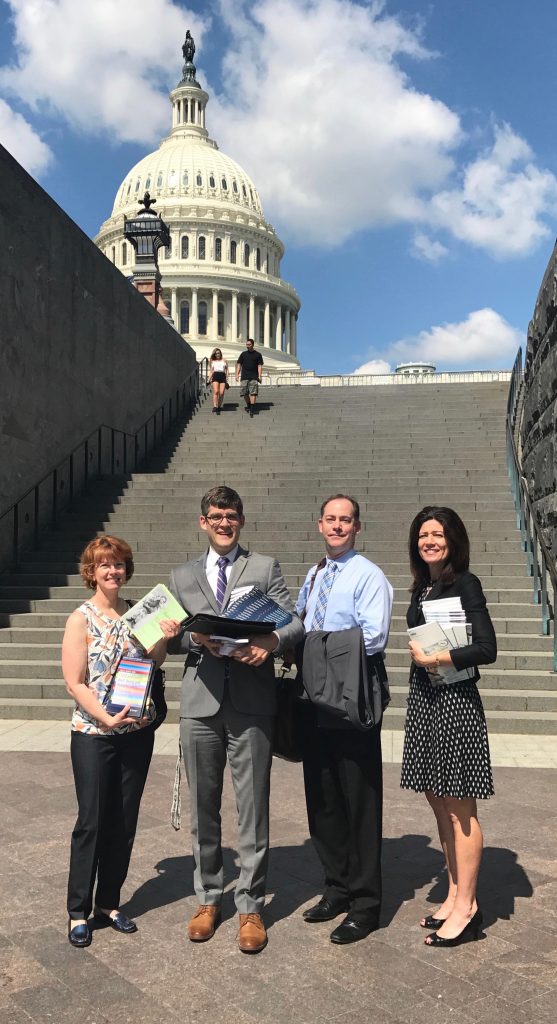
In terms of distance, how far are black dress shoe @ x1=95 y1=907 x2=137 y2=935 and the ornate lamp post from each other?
2249 cm

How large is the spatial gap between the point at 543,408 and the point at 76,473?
805cm

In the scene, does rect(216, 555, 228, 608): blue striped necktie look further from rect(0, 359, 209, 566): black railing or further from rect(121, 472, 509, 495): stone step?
rect(121, 472, 509, 495): stone step

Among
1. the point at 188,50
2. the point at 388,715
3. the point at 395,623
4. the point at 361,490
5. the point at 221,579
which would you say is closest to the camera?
the point at 221,579

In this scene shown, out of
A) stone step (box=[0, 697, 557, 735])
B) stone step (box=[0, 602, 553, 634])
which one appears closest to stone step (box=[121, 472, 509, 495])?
stone step (box=[0, 602, 553, 634])

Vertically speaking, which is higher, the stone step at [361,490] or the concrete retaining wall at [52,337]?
the concrete retaining wall at [52,337]

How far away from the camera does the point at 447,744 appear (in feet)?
12.8

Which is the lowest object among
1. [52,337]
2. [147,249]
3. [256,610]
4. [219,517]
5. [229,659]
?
[229,659]

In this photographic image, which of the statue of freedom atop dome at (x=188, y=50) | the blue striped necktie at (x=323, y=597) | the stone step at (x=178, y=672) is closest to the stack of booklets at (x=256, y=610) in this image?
the blue striped necktie at (x=323, y=597)

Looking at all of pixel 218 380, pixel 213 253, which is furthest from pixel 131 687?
pixel 213 253

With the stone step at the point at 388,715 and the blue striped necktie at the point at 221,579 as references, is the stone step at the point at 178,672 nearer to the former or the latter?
the stone step at the point at 388,715

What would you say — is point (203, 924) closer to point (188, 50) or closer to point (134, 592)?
point (134, 592)

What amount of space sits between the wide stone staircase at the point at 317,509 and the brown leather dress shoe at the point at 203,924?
4576 millimetres

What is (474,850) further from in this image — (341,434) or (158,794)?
(341,434)

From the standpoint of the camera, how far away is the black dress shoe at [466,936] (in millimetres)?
3834
